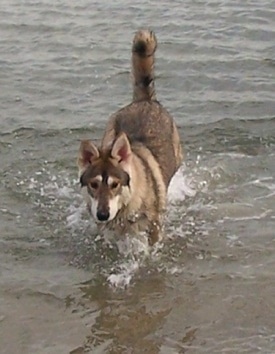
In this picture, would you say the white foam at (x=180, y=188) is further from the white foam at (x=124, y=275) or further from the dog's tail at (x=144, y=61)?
the white foam at (x=124, y=275)

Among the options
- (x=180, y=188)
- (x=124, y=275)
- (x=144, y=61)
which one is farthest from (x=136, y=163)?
(x=180, y=188)

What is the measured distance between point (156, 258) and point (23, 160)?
292 centimetres

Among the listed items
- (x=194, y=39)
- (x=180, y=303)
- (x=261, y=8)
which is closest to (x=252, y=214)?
(x=180, y=303)

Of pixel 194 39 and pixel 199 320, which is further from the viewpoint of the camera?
pixel 194 39

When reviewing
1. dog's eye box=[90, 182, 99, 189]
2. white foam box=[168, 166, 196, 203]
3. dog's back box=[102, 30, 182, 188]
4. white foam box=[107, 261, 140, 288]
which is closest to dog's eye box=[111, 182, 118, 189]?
dog's eye box=[90, 182, 99, 189]

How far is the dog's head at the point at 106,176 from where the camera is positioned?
22.5 ft

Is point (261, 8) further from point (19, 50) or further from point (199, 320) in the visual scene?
point (199, 320)

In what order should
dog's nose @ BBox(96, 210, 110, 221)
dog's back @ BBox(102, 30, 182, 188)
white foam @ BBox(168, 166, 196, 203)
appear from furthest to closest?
white foam @ BBox(168, 166, 196, 203) < dog's back @ BBox(102, 30, 182, 188) < dog's nose @ BBox(96, 210, 110, 221)

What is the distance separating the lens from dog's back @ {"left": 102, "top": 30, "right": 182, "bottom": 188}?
8.25 meters

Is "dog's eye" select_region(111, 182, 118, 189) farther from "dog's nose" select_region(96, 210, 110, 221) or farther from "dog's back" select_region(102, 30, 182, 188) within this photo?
"dog's back" select_region(102, 30, 182, 188)

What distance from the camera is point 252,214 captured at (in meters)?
Result: 8.45

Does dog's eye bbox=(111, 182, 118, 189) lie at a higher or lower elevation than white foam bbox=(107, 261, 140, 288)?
higher

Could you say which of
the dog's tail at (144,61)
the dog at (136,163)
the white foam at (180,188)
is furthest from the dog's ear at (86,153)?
the white foam at (180,188)

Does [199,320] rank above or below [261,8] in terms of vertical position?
below
